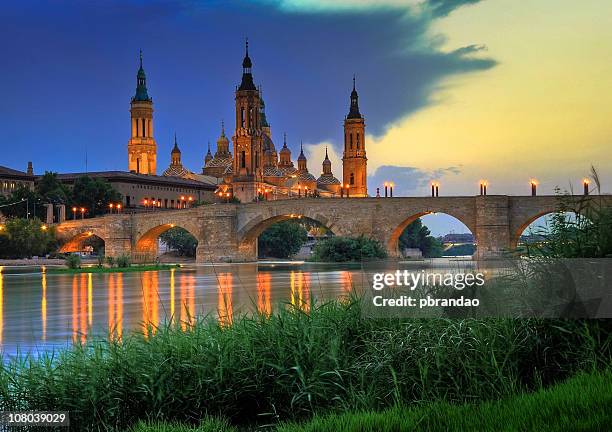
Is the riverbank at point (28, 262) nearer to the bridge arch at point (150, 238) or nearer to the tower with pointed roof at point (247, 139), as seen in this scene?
the bridge arch at point (150, 238)

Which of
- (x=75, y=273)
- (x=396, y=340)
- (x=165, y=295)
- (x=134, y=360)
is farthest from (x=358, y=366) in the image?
(x=75, y=273)

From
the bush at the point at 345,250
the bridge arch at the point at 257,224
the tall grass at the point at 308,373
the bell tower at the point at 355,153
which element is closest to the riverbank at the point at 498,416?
the tall grass at the point at 308,373

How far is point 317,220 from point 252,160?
174 feet

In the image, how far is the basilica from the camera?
10919 cm

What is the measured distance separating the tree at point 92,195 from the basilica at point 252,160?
72.8 feet

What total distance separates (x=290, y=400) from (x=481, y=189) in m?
51.6

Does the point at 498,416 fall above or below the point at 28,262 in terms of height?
below

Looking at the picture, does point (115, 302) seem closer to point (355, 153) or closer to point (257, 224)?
point (257, 224)

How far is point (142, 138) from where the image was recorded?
5669 inches

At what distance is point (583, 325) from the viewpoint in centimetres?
765

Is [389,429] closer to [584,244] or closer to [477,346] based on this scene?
[477,346]

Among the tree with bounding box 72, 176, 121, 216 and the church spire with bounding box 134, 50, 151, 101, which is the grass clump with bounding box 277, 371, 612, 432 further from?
the church spire with bounding box 134, 50, 151, 101

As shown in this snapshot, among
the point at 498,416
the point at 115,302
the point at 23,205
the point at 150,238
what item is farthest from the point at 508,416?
Result: the point at 23,205

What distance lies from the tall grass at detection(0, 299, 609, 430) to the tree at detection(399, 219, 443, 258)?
285 feet
